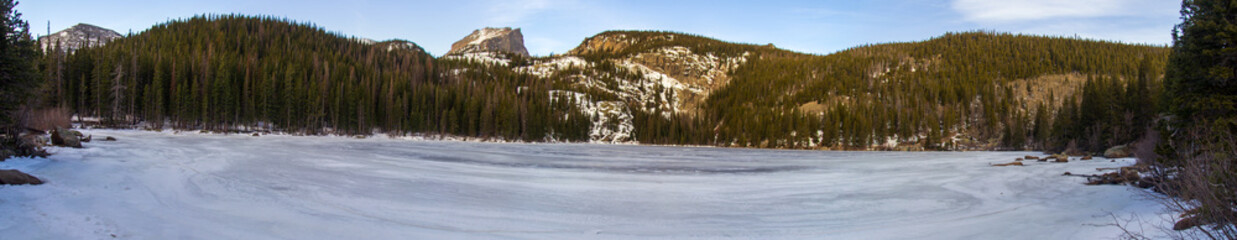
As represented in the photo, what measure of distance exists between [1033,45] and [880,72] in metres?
48.7

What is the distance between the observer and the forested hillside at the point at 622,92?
68.6 m

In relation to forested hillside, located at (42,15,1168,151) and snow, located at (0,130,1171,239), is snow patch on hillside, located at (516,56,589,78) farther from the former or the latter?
snow, located at (0,130,1171,239)

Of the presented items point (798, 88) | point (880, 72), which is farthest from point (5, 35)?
point (880, 72)

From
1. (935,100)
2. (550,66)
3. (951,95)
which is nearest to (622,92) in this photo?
(550,66)

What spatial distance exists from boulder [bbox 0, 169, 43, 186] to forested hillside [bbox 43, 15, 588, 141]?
176 ft

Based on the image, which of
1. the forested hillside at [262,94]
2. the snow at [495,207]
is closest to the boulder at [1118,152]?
the snow at [495,207]

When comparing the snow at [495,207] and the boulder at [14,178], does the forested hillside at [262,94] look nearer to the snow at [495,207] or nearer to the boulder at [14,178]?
the snow at [495,207]

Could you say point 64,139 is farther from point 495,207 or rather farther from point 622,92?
point 622,92

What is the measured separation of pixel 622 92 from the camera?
170625 millimetres

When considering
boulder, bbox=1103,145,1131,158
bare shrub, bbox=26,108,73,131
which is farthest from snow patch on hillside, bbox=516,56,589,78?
boulder, bbox=1103,145,1131,158

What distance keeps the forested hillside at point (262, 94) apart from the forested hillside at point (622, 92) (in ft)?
1.14

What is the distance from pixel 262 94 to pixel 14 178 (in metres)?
77.2

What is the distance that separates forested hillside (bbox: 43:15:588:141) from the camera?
67875 mm

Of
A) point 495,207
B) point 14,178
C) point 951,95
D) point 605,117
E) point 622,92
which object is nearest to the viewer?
point 14,178
